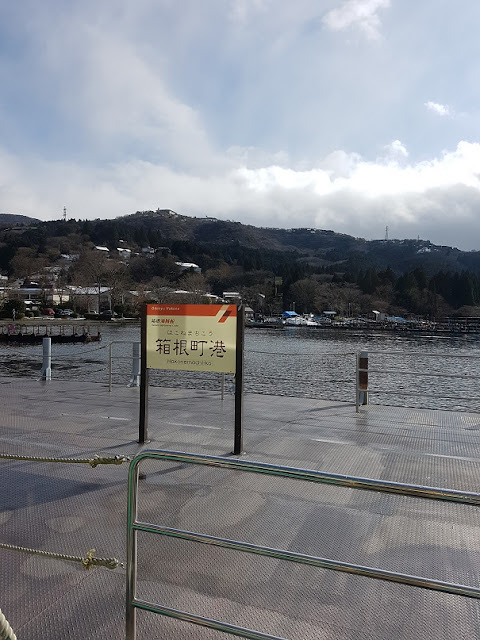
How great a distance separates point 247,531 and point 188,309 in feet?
8.87

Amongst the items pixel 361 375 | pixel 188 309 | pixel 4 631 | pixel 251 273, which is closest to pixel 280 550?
pixel 4 631

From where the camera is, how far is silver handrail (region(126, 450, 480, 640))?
179cm

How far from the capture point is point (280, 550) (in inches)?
78.3

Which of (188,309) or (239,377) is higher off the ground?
(188,309)

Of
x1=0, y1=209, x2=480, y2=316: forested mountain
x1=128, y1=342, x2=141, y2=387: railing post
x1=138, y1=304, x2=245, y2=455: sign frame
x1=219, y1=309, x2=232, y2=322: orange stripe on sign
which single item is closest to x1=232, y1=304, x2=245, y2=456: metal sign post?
x1=138, y1=304, x2=245, y2=455: sign frame

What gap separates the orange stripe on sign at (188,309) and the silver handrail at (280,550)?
3307 millimetres

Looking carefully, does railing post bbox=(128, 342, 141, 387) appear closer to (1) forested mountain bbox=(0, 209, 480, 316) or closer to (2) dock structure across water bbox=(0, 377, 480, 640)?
(2) dock structure across water bbox=(0, 377, 480, 640)

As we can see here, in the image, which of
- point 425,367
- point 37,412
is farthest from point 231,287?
point 37,412

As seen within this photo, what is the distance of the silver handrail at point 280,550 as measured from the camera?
179 centimetres

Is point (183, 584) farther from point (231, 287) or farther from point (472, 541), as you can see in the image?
point (231, 287)

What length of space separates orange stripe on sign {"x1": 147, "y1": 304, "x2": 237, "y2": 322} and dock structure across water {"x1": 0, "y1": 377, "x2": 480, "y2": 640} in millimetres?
1566

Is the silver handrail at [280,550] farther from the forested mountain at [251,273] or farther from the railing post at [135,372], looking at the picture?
the forested mountain at [251,273]

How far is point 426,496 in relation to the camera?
1.82 metres

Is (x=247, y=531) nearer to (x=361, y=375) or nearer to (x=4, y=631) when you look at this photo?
(x=4, y=631)
